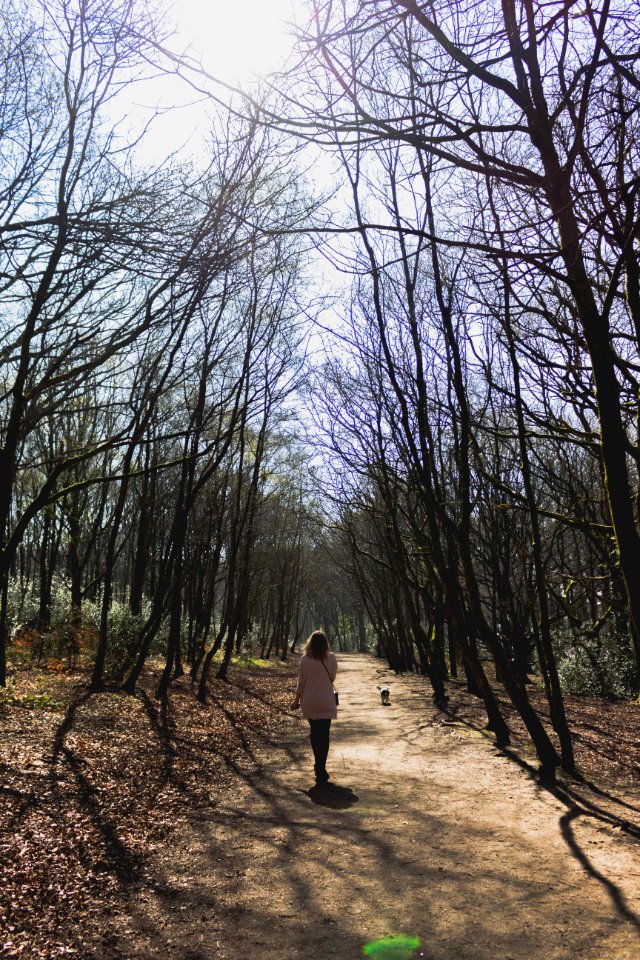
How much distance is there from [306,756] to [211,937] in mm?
5629

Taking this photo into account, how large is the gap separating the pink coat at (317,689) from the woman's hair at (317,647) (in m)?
0.05

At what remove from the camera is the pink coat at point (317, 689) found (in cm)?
739

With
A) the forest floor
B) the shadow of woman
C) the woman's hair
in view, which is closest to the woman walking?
the woman's hair

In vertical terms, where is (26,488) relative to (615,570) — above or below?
above

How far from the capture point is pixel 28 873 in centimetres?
413

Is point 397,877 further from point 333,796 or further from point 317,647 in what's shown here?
point 317,647

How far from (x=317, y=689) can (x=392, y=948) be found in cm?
415

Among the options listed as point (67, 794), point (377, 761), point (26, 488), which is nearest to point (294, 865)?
point (67, 794)

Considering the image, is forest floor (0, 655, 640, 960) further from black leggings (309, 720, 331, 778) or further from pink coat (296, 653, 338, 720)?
pink coat (296, 653, 338, 720)

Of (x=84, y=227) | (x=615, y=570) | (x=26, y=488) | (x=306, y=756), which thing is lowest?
(x=306, y=756)

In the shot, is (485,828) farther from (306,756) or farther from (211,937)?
(306,756)

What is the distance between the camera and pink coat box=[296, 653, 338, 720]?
24.2ft

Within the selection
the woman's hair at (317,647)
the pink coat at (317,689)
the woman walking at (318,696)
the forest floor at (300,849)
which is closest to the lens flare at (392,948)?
the forest floor at (300,849)

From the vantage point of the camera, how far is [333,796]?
6672mm
